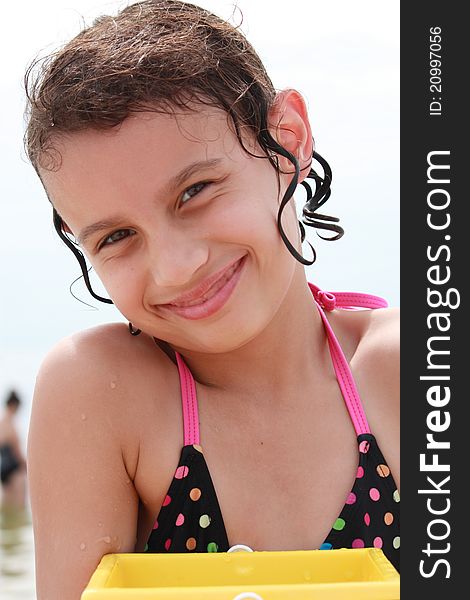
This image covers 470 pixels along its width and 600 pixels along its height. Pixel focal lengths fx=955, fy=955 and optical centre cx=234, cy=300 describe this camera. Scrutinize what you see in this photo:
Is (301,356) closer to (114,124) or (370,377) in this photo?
(370,377)

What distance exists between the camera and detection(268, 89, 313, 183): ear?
1.82m

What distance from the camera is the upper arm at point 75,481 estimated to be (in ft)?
5.32

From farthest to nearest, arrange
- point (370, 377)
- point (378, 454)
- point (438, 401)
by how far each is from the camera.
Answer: point (370, 377) → point (378, 454) → point (438, 401)

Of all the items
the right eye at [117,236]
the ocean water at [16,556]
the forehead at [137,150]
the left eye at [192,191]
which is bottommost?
the ocean water at [16,556]

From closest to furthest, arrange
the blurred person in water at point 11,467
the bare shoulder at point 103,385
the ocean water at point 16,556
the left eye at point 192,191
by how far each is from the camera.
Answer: the left eye at point 192,191
the bare shoulder at point 103,385
the ocean water at point 16,556
the blurred person in water at point 11,467

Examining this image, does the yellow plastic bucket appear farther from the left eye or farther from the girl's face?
the left eye

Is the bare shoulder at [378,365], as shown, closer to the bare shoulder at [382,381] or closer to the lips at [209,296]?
the bare shoulder at [382,381]

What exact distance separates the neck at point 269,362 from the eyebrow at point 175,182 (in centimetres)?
36

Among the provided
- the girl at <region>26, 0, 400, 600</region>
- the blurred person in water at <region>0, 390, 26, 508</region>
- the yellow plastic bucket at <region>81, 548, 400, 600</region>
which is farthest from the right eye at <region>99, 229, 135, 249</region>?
the blurred person in water at <region>0, 390, 26, 508</region>

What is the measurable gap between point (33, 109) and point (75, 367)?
472 mm

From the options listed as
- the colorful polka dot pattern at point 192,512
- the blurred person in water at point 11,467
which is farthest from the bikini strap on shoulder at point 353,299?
the blurred person in water at point 11,467

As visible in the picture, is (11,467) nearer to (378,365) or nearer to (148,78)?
(378,365)

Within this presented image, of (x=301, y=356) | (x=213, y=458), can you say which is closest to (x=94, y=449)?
(x=213, y=458)

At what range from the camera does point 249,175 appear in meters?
1.66
